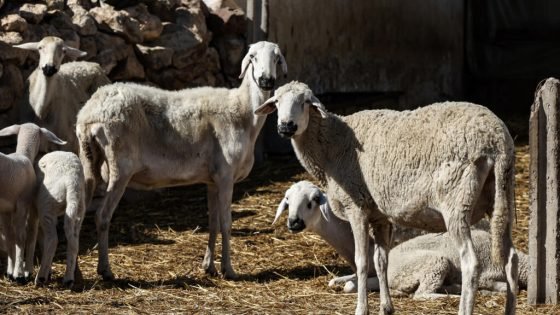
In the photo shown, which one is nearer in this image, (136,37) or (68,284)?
(68,284)

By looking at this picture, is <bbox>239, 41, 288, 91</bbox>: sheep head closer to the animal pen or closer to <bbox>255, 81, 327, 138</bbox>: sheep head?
the animal pen

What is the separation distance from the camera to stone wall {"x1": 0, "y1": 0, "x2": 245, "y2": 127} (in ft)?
39.8

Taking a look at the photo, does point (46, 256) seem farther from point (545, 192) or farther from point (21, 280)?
point (545, 192)

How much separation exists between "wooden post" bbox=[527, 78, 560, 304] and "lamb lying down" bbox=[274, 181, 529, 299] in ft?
1.58

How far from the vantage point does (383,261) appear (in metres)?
8.52

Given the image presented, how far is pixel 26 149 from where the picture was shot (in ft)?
32.6

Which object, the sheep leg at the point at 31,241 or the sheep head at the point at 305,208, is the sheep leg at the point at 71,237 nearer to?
the sheep leg at the point at 31,241

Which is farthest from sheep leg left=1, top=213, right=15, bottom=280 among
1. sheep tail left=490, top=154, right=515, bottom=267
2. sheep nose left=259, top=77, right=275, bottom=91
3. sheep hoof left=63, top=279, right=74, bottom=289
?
sheep tail left=490, top=154, right=515, bottom=267

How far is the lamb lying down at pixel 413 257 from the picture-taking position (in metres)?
9.29

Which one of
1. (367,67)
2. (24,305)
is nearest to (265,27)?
(367,67)

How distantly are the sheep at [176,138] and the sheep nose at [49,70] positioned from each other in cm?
115

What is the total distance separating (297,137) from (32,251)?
8.43ft

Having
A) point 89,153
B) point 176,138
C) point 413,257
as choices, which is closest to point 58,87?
point 89,153

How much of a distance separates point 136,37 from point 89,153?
3.46 m
